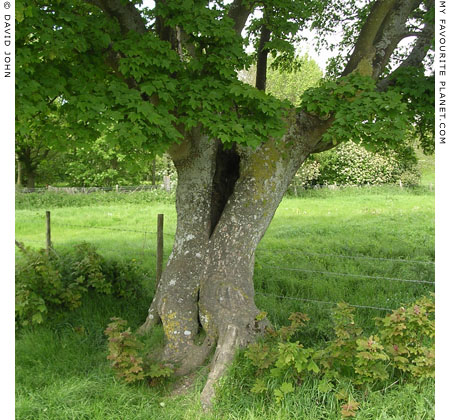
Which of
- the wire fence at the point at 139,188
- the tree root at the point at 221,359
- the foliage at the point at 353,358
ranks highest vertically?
the wire fence at the point at 139,188

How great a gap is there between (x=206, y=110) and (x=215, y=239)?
189 cm

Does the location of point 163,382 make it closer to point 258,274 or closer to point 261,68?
point 258,274

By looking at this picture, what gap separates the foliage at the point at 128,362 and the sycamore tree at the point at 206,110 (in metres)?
0.59

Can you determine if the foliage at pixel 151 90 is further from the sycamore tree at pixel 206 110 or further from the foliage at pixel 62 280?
the foliage at pixel 62 280

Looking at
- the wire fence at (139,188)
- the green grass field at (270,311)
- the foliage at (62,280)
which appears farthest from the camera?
the wire fence at (139,188)

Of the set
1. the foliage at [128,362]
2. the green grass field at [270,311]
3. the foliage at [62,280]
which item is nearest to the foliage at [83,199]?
the green grass field at [270,311]

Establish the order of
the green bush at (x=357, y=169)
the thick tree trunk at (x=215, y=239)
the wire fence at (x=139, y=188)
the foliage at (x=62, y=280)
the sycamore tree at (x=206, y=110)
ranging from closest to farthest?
the sycamore tree at (x=206, y=110) < the thick tree trunk at (x=215, y=239) < the foliage at (x=62, y=280) < the wire fence at (x=139, y=188) < the green bush at (x=357, y=169)

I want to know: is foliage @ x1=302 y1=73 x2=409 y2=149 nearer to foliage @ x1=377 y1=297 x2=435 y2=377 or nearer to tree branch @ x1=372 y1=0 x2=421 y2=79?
tree branch @ x1=372 y1=0 x2=421 y2=79

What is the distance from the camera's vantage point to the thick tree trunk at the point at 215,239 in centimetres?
539

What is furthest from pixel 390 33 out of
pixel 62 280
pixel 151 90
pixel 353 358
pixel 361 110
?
pixel 62 280

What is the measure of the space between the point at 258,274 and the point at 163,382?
3822 mm

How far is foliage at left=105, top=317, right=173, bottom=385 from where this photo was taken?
4.50m

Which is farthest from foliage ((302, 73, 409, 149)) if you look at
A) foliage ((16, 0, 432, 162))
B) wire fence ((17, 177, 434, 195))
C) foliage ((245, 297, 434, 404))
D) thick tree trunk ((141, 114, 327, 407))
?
wire fence ((17, 177, 434, 195))

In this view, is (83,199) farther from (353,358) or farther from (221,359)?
(353,358)
